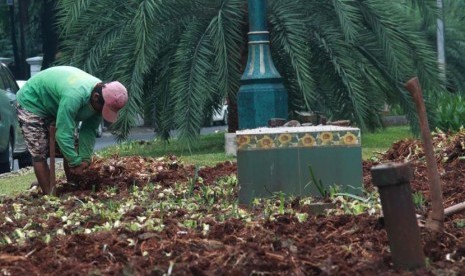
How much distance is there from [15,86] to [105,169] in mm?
9006

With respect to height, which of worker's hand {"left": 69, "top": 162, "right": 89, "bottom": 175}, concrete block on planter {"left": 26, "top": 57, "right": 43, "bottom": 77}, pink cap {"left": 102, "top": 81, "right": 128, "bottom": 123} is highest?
concrete block on planter {"left": 26, "top": 57, "right": 43, "bottom": 77}

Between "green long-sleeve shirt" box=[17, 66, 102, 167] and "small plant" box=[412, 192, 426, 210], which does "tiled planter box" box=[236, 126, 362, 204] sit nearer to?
"small plant" box=[412, 192, 426, 210]

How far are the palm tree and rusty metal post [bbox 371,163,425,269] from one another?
1064cm

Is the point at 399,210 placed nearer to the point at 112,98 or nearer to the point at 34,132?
the point at 112,98

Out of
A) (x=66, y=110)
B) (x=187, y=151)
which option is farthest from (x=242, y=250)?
(x=187, y=151)

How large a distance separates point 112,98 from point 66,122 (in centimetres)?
44

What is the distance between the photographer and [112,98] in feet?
34.4

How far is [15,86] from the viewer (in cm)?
1988

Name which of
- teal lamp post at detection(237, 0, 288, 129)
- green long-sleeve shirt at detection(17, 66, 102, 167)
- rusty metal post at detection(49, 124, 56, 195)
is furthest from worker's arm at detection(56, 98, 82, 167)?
teal lamp post at detection(237, 0, 288, 129)

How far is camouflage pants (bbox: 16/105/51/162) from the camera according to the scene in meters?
11.1

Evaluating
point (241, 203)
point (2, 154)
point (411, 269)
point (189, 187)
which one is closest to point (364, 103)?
point (2, 154)

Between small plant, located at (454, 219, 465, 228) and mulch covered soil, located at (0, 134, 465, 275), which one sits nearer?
mulch covered soil, located at (0, 134, 465, 275)

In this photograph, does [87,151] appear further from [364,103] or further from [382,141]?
[382,141]

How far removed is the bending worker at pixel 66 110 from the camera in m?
10.5
